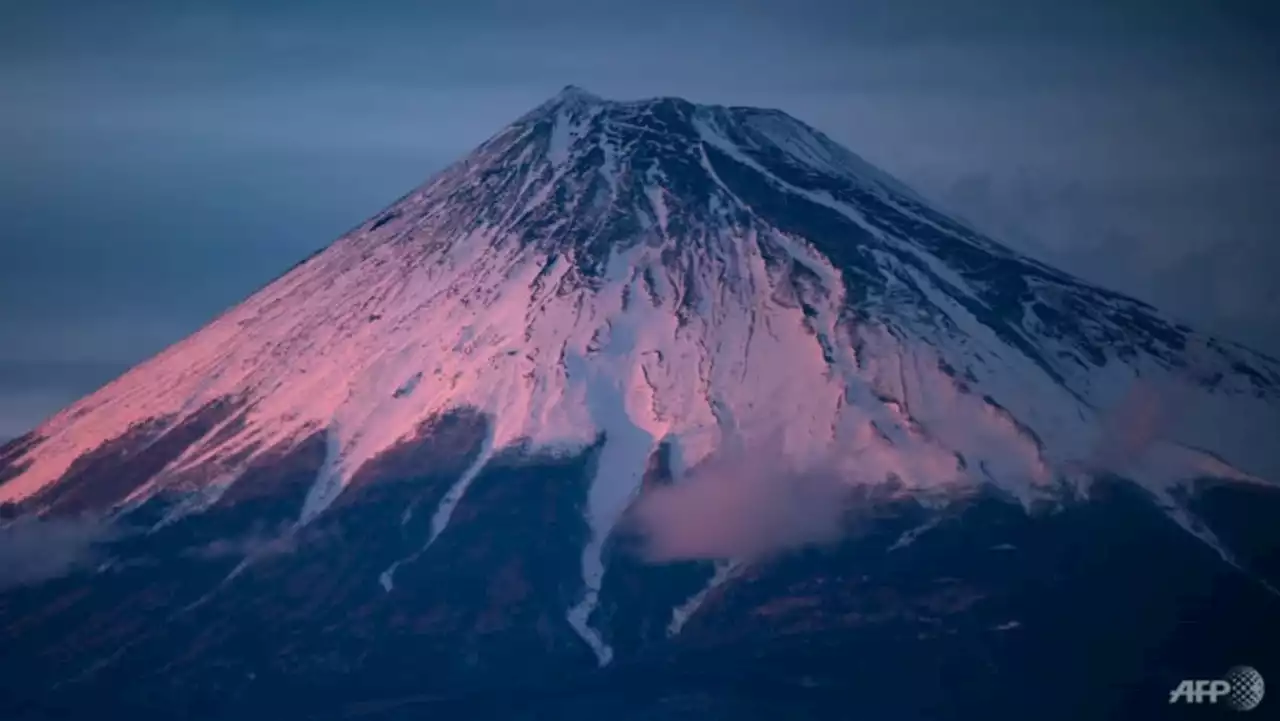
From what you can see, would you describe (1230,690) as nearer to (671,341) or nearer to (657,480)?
(657,480)

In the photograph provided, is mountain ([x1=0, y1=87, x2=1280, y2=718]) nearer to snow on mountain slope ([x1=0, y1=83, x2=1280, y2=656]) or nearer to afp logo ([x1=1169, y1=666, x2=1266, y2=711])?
snow on mountain slope ([x1=0, y1=83, x2=1280, y2=656])

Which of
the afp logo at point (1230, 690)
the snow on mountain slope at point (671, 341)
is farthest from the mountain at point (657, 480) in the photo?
the afp logo at point (1230, 690)

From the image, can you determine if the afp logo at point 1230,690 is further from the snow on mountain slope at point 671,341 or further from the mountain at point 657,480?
the snow on mountain slope at point 671,341

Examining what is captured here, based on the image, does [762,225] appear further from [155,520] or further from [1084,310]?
[155,520]

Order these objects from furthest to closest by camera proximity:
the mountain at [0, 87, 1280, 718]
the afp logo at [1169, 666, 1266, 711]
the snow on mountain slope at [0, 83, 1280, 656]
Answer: the snow on mountain slope at [0, 83, 1280, 656]
the mountain at [0, 87, 1280, 718]
the afp logo at [1169, 666, 1266, 711]

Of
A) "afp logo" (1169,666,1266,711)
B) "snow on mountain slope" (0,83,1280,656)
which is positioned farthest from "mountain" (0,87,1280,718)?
"afp logo" (1169,666,1266,711)

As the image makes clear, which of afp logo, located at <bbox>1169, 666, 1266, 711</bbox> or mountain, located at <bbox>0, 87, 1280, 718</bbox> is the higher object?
mountain, located at <bbox>0, 87, 1280, 718</bbox>

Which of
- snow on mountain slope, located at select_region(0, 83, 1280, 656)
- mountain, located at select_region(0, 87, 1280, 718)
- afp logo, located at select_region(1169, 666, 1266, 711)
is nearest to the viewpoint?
afp logo, located at select_region(1169, 666, 1266, 711)

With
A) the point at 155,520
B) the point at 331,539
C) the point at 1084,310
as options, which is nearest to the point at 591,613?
the point at 331,539
